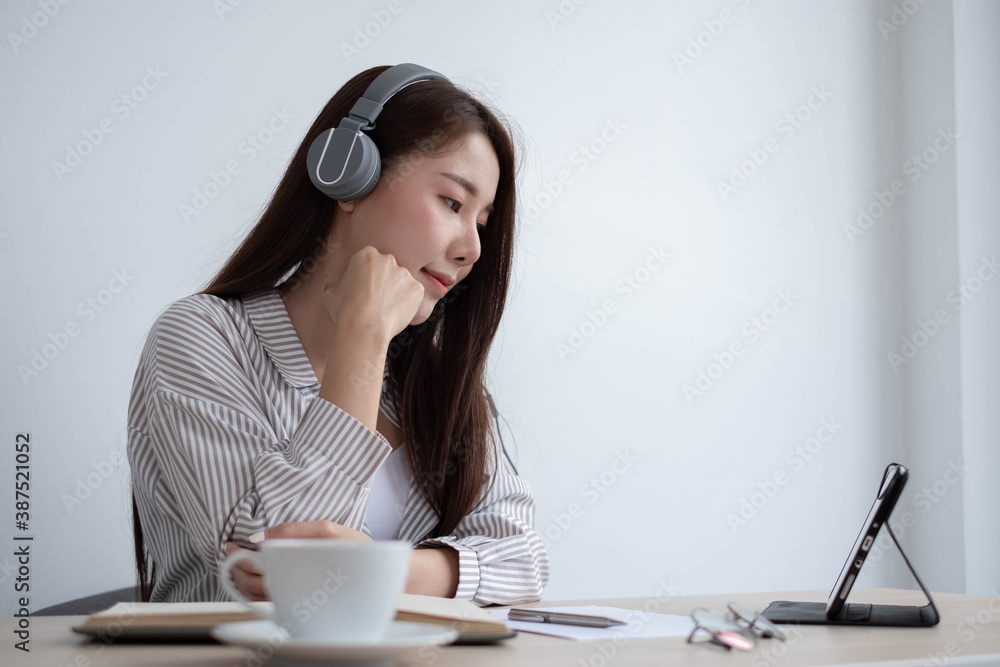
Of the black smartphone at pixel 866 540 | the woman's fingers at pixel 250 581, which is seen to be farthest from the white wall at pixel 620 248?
the black smartphone at pixel 866 540

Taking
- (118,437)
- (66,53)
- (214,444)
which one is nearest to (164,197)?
(66,53)

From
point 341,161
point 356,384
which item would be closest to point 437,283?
point 341,161

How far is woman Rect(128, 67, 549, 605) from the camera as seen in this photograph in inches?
36.6

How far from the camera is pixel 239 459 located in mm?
947

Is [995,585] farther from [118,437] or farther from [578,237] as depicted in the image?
[118,437]

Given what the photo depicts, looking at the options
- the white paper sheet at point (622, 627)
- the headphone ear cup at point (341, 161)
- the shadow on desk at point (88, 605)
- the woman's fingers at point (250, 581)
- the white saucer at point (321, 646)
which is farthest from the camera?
the shadow on desk at point (88, 605)

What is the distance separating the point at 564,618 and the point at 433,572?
9.2 inches

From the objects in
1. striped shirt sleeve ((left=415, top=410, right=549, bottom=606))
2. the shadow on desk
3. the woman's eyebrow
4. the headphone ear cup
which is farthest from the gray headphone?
the shadow on desk

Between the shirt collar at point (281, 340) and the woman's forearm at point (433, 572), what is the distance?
0.29m

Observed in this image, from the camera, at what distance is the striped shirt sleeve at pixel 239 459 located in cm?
91

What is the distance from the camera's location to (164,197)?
1.69 m

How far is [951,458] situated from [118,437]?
2146mm

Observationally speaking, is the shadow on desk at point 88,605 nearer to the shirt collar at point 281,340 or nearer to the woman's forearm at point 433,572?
the shirt collar at point 281,340

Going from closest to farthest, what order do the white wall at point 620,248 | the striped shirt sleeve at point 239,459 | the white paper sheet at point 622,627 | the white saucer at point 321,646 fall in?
the white saucer at point 321,646
the white paper sheet at point 622,627
the striped shirt sleeve at point 239,459
the white wall at point 620,248
